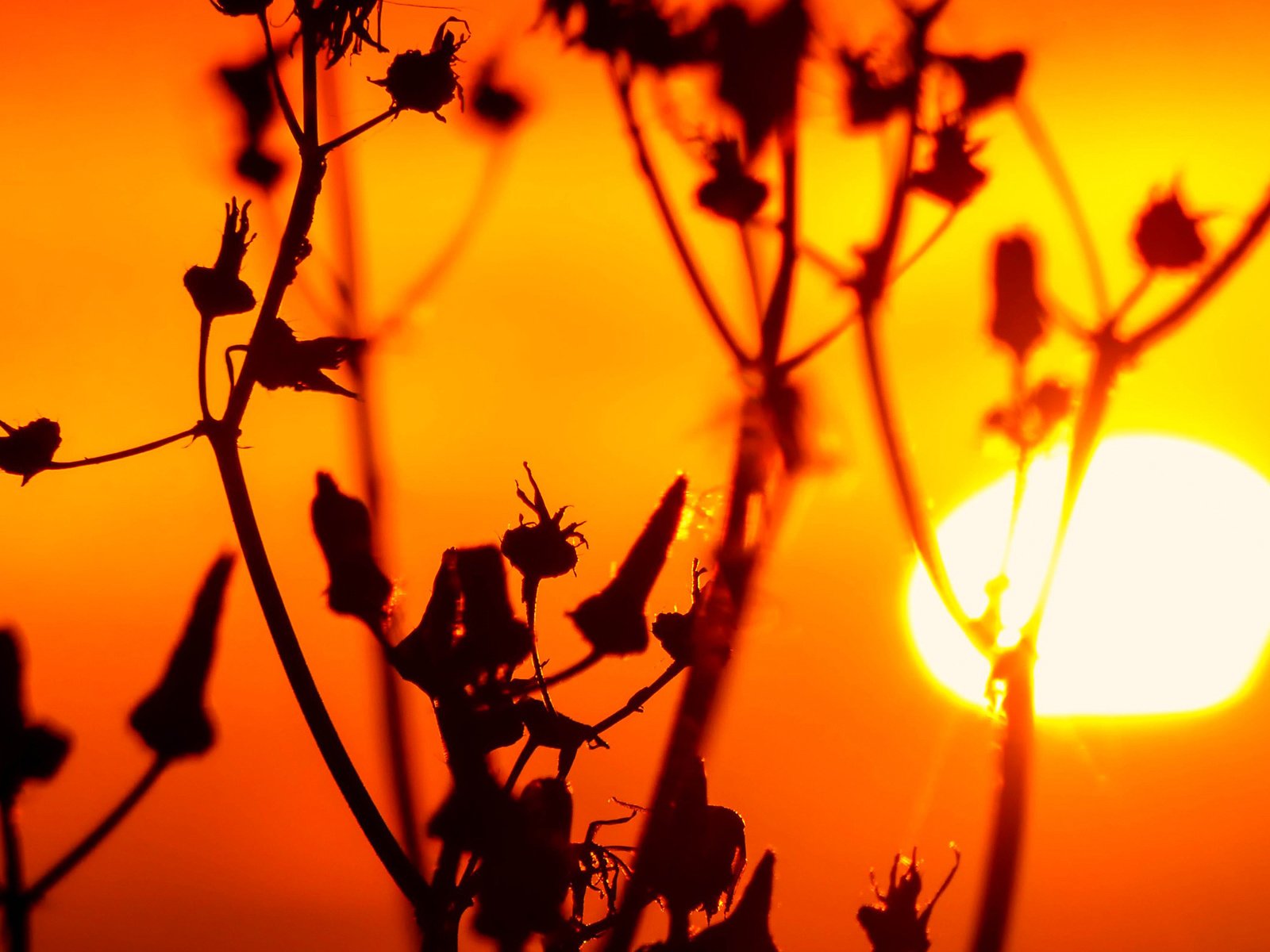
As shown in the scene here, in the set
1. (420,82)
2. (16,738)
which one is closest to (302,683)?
(16,738)

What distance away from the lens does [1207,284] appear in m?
1.79

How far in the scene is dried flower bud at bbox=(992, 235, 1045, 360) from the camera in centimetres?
185

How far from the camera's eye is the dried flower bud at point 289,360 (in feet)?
4.79

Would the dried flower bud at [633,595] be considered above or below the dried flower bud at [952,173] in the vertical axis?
below

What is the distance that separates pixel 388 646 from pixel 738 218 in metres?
0.69

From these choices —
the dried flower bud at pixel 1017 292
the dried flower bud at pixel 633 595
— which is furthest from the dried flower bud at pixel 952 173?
the dried flower bud at pixel 633 595

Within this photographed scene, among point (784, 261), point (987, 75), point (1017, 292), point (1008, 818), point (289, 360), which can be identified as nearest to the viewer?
point (289, 360)

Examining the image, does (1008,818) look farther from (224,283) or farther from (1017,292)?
(224,283)

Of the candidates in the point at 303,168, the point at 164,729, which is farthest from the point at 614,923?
the point at 303,168

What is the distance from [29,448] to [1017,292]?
1.08 meters

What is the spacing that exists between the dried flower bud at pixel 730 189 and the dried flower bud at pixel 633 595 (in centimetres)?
43

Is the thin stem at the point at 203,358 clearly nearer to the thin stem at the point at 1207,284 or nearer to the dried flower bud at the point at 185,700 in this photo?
the dried flower bud at the point at 185,700

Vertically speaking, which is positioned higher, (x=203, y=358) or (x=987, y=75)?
(x=987, y=75)

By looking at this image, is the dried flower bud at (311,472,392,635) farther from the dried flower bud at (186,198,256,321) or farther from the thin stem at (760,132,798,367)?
the thin stem at (760,132,798,367)
